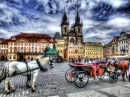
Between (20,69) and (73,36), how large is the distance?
8524cm

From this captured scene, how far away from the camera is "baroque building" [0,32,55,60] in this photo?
215 feet

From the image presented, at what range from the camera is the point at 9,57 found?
65.2 metres

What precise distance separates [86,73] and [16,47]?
6321 centimetres

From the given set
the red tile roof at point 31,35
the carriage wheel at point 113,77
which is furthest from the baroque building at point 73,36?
the carriage wheel at point 113,77

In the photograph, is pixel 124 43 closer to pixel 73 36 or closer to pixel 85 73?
pixel 73 36

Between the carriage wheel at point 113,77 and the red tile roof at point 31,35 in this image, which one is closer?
the carriage wheel at point 113,77

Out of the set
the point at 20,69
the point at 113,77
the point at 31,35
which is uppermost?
the point at 31,35

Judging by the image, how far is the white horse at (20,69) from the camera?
231 inches

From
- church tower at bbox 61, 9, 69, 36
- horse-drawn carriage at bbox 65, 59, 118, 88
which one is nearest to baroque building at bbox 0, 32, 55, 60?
church tower at bbox 61, 9, 69, 36

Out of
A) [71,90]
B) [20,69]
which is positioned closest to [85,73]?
[71,90]

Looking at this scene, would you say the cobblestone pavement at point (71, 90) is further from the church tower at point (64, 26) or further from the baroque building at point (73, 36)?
the church tower at point (64, 26)

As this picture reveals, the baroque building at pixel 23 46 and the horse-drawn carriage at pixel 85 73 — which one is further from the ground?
the baroque building at pixel 23 46

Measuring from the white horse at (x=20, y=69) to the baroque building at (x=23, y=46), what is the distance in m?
60.8

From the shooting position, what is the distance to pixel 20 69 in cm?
612
